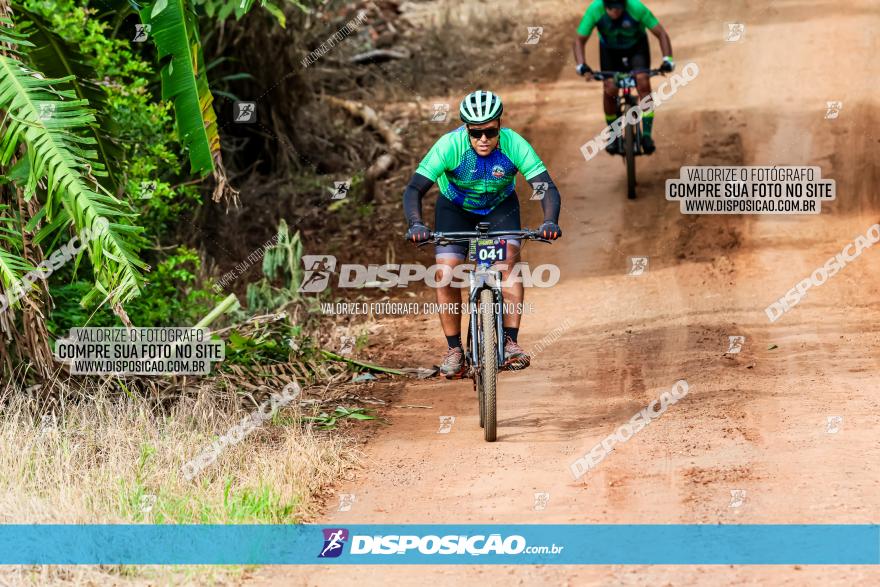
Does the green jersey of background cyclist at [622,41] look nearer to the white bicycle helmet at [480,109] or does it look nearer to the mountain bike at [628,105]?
the mountain bike at [628,105]

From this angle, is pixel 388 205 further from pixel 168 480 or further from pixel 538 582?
pixel 538 582

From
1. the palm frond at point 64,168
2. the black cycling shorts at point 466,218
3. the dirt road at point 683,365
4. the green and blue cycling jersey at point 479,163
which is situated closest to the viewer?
the dirt road at point 683,365

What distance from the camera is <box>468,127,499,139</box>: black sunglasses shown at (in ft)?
27.1

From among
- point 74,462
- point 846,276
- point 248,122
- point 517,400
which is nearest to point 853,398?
point 517,400

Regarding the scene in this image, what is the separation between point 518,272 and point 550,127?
9.35 metres

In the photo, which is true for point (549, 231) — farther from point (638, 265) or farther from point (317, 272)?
point (317, 272)

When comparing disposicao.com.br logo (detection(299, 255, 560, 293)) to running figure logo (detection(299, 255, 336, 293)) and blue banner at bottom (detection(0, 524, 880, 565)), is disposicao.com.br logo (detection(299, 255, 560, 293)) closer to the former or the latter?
running figure logo (detection(299, 255, 336, 293))

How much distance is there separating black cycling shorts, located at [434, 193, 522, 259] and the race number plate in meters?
0.23

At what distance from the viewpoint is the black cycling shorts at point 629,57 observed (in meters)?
13.9

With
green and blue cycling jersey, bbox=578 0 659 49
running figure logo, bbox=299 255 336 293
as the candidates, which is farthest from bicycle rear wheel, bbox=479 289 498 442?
green and blue cycling jersey, bbox=578 0 659 49

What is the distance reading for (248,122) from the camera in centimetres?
1564

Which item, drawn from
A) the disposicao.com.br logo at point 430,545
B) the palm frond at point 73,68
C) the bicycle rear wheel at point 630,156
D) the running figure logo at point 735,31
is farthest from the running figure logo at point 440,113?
the disposicao.com.br logo at point 430,545

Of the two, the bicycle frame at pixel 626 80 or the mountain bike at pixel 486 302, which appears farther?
the bicycle frame at pixel 626 80

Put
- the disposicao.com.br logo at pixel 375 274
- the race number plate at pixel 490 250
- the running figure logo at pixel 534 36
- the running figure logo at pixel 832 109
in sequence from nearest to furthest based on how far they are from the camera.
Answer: the race number plate at pixel 490 250 → the disposicao.com.br logo at pixel 375 274 → the running figure logo at pixel 832 109 → the running figure logo at pixel 534 36
